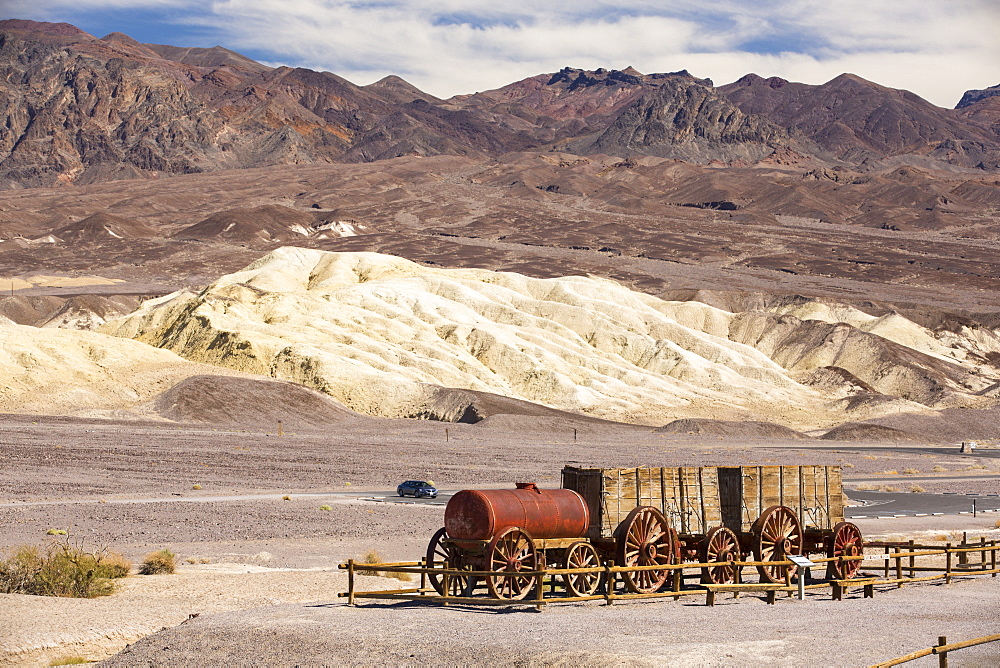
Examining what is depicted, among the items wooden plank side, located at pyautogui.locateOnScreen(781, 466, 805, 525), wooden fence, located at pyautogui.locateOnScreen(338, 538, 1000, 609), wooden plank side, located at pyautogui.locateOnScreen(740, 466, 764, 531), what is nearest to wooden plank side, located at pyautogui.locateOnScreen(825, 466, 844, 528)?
wooden plank side, located at pyautogui.locateOnScreen(781, 466, 805, 525)

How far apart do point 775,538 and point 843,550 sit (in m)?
2.11

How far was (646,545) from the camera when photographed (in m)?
22.4

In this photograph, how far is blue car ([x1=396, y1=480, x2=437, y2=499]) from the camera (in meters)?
46.6

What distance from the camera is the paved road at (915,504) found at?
4481 centimetres

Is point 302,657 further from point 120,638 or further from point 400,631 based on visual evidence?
Answer: point 120,638

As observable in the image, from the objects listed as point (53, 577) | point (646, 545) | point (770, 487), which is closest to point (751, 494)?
point (770, 487)

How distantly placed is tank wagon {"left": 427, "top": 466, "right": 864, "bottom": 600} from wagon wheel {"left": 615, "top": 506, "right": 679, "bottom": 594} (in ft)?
0.06

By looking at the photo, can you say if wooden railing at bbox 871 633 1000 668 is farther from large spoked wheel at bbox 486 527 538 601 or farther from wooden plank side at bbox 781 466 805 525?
wooden plank side at bbox 781 466 805 525

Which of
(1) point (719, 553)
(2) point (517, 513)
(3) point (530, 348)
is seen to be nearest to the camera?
(2) point (517, 513)

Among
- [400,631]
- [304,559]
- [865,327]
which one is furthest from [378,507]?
[865,327]

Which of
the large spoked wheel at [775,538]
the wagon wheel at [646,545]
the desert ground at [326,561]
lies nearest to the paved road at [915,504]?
the desert ground at [326,561]

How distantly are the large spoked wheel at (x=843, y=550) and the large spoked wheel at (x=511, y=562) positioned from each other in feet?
25.4

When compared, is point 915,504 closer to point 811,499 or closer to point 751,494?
point 811,499

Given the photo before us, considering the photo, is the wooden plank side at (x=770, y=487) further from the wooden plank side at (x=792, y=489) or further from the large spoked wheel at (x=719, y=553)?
the large spoked wheel at (x=719, y=553)
